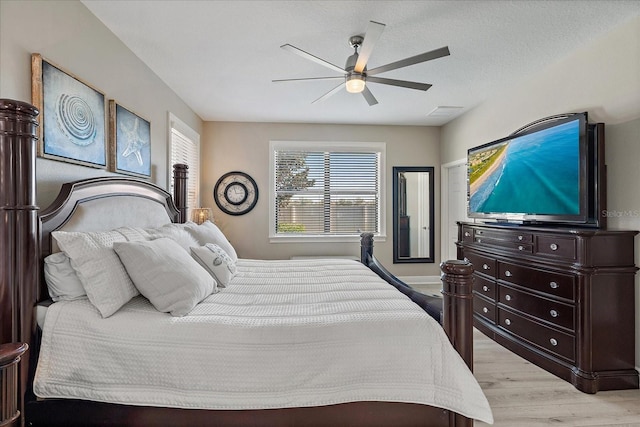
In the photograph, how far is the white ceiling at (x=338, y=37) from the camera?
2.21m

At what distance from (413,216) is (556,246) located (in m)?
2.98

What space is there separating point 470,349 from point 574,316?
141 centimetres

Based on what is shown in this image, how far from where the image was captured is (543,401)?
2.16m

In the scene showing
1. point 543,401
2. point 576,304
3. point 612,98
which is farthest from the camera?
point 612,98

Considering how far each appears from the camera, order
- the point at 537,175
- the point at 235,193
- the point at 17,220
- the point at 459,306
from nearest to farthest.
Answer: the point at 17,220 → the point at 459,306 → the point at 537,175 → the point at 235,193

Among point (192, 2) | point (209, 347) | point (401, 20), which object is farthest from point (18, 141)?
point (401, 20)

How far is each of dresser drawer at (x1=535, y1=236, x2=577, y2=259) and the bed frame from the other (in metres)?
1.43

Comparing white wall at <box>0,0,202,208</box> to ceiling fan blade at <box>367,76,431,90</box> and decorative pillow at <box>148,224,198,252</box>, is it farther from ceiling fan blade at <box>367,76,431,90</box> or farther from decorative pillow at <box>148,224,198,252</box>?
ceiling fan blade at <box>367,76,431,90</box>

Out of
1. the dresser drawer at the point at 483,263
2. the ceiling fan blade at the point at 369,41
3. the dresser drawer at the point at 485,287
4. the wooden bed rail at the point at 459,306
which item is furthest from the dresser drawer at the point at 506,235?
the ceiling fan blade at the point at 369,41

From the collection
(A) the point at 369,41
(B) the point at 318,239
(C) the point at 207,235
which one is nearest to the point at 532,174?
(A) the point at 369,41

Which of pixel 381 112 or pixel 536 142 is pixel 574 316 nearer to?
pixel 536 142

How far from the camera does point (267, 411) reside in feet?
4.70

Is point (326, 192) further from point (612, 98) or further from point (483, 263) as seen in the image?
point (612, 98)

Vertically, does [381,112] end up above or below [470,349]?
above
